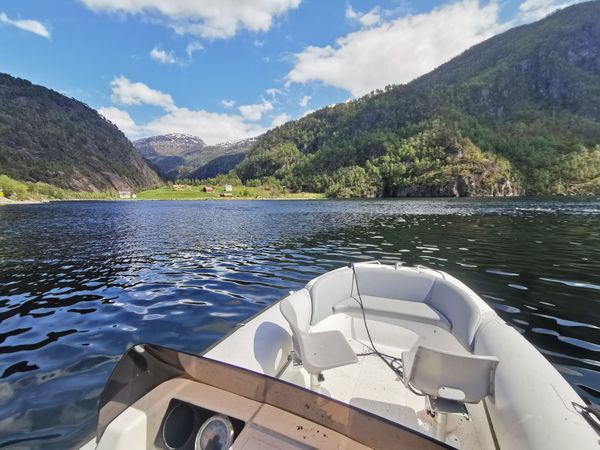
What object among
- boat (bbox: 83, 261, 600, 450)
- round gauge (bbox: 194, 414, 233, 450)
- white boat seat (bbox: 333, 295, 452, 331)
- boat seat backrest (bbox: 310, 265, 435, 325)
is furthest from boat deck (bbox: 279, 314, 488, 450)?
round gauge (bbox: 194, 414, 233, 450)

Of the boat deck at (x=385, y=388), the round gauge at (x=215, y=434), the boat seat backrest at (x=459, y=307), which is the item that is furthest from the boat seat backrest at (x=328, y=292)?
the round gauge at (x=215, y=434)

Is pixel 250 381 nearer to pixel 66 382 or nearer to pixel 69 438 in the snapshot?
pixel 69 438

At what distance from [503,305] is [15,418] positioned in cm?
1109

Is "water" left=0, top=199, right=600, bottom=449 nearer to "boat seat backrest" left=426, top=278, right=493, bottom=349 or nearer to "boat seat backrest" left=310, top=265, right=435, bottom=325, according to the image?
"boat seat backrest" left=426, top=278, right=493, bottom=349

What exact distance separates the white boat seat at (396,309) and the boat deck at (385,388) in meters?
0.24

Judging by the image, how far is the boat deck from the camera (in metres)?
3.68

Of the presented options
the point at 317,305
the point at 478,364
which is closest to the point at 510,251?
the point at 317,305

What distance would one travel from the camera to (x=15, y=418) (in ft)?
15.2

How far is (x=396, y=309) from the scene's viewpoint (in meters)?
6.71

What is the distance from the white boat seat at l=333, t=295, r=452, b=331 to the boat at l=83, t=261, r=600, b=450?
27.2 inches

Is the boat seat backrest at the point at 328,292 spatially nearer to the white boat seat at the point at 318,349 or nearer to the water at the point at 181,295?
the white boat seat at the point at 318,349

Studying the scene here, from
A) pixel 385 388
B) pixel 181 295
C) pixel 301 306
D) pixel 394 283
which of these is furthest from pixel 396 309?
pixel 181 295

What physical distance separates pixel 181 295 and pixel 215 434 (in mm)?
8615

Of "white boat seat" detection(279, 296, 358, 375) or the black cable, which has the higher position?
"white boat seat" detection(279, 296, 358, 375)
